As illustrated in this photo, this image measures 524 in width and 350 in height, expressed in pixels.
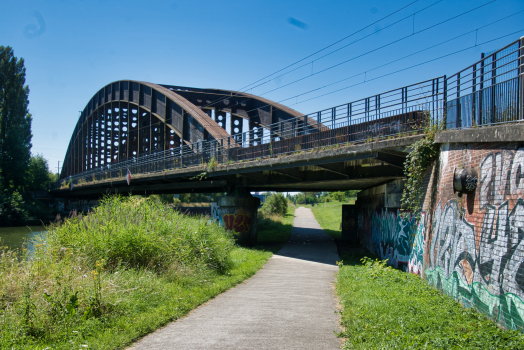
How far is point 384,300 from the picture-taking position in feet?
22.7

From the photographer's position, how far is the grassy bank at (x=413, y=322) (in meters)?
4.73

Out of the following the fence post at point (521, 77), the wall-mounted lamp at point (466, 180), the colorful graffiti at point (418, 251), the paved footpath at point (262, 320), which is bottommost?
the paved footpath at point (262, 320)

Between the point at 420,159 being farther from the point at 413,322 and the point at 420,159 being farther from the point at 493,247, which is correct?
the point at 413,322

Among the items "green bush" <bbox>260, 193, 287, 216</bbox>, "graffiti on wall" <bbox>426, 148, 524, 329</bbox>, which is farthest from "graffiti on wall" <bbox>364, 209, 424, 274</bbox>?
"green bush" <bbox>260, 193, 287, 216</bbox>

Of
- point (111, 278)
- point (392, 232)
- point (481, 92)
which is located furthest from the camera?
point (392, 232)

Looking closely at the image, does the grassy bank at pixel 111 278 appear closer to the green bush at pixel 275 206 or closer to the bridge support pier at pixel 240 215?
the bridge support pier at pixel 240 215

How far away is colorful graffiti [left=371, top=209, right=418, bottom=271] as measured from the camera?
1101cm

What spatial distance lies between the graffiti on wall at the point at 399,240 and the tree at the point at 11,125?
4797 centimetres

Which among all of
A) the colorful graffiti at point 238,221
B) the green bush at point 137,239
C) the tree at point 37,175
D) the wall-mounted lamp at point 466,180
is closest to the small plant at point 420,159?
the wall-mounted lamp at point 466,180

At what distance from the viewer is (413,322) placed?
551 cm

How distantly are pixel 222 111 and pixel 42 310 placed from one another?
2803 centimetres

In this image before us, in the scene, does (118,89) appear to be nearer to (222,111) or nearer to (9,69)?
(222,111)

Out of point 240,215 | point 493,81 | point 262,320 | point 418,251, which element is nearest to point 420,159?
point 418,251

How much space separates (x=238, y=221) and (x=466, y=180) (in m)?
14.8
